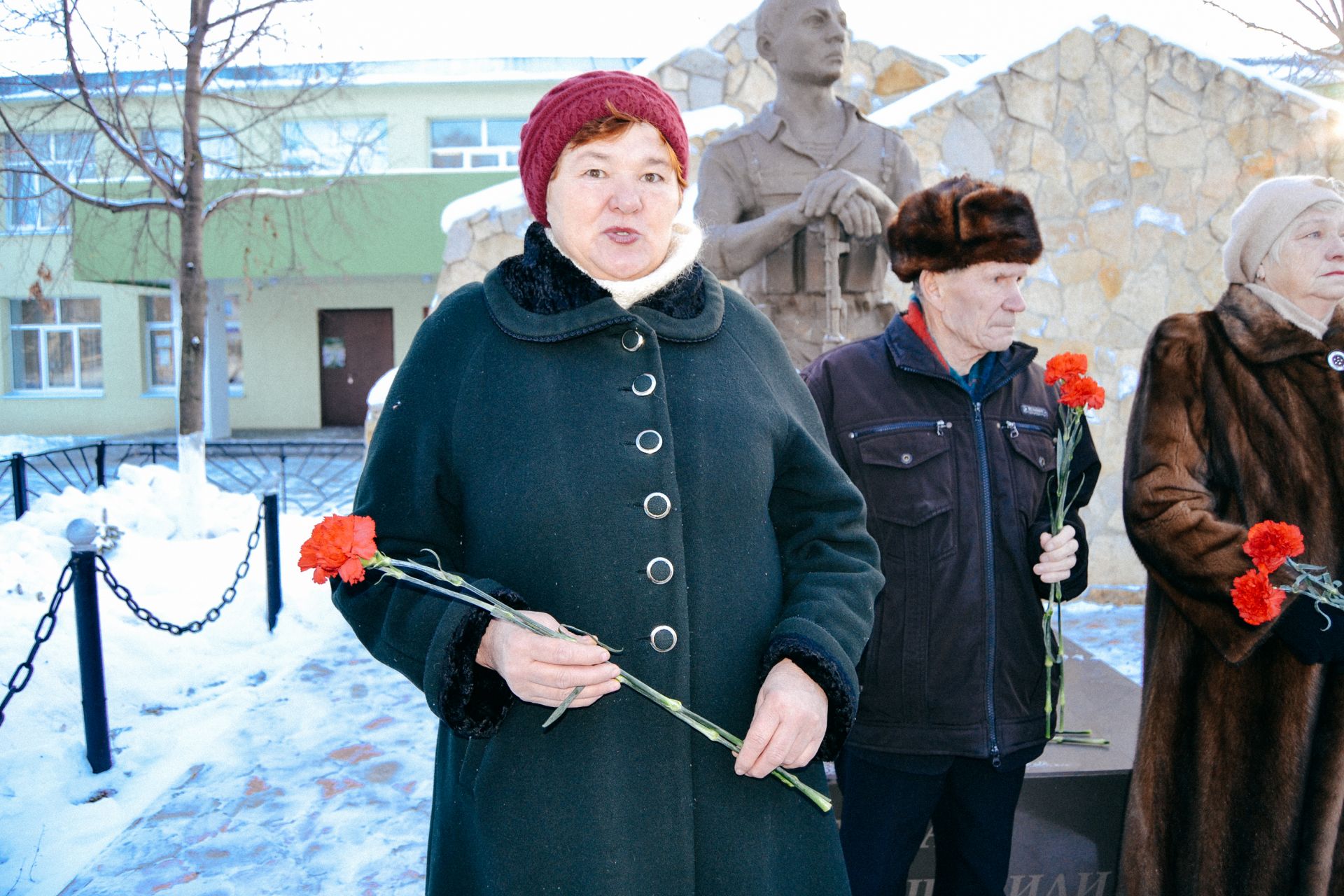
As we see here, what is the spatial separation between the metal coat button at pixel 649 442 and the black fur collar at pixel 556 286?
8.7 inches

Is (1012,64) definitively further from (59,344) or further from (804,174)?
(59,344)

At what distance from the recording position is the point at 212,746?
13.1 feet

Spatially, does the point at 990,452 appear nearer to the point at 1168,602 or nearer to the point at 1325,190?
the point at 1168,602

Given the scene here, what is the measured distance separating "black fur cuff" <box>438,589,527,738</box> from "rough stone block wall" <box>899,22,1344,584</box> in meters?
5.93

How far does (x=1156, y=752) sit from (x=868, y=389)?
1.13m

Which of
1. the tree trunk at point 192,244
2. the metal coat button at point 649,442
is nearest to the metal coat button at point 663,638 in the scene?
the metal coat button at point 649,442

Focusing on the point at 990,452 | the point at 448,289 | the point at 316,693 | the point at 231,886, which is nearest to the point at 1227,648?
the point at 990,452

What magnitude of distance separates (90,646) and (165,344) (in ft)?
55.8

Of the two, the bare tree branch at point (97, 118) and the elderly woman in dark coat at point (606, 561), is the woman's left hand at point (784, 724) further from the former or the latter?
the bare tree branch at point (97, 118)

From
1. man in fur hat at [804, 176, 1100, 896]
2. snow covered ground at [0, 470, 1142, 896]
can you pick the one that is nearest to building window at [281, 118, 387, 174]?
snow covered ground at [0, 470, 1142, 896]

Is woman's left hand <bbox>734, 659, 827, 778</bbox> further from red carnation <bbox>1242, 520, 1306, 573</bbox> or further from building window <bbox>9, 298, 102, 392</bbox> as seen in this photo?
building window <bbox>9, 298, 102, 392</bbox>

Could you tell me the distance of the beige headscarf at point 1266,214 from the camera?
2.12 metres

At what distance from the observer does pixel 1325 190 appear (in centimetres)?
212

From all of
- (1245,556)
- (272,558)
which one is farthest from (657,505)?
(272,558)
